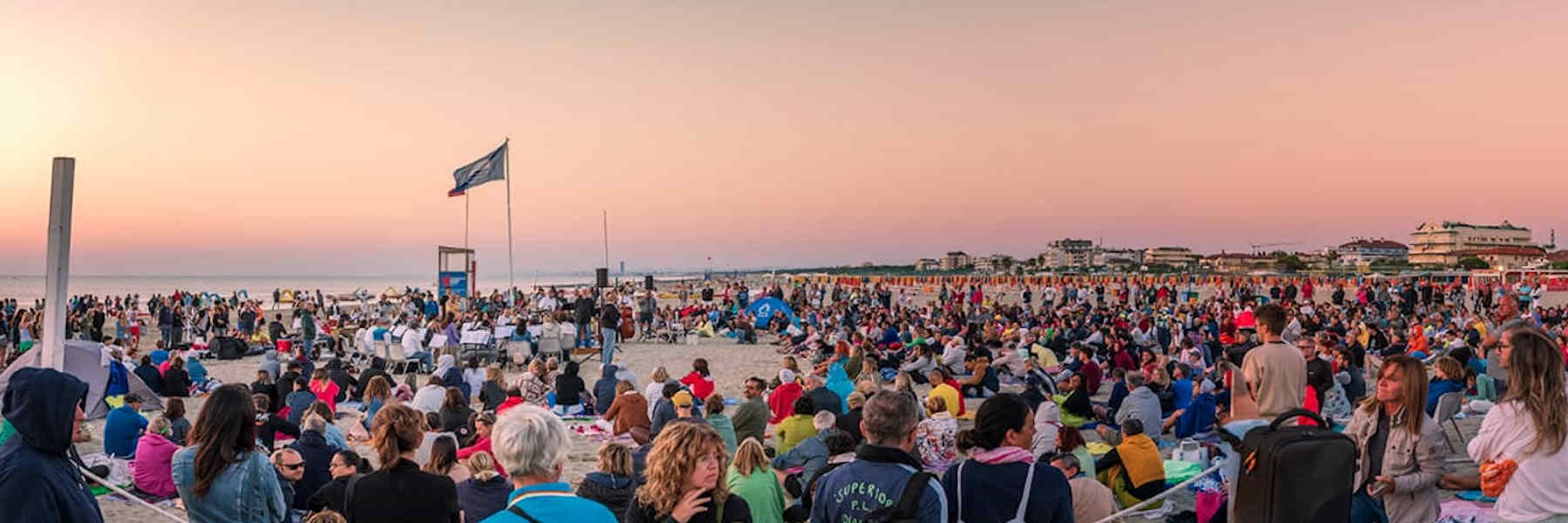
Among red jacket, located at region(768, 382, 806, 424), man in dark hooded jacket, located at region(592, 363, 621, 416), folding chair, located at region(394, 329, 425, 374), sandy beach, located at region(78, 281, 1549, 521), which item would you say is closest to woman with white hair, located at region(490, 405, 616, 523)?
sandy beach, located at region(78, 281, 1549, 521)

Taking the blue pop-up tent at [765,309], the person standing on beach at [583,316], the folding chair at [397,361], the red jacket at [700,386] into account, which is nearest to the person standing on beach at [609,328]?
the person standing on beach at [583,316]

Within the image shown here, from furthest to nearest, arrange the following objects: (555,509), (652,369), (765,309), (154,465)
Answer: (765,309), (652,369), (154,465), (555,509)

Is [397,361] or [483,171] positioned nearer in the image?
[397,361]

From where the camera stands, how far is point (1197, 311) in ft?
73.7

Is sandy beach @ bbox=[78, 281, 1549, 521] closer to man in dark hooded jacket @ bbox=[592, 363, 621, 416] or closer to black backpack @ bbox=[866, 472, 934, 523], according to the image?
man in dark hooded jacket @ bbox=[592, 363, 621, 416]

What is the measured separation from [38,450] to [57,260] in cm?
190

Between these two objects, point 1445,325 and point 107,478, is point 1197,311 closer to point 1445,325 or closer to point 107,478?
point 1445,325

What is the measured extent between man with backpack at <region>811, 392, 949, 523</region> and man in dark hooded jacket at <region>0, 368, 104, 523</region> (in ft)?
8.18

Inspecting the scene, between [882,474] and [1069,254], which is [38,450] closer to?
[882,474]

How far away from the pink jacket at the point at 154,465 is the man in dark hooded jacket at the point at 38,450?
4.78 meters

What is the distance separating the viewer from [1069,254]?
155000mm

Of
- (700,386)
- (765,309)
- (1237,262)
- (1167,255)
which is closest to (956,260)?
(1167,255)

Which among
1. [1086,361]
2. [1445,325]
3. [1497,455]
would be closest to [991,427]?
[1497,455]

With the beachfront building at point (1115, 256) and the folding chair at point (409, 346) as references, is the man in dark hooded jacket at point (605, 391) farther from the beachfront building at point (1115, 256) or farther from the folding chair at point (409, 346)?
the beachfront building at point (1115, 256)
